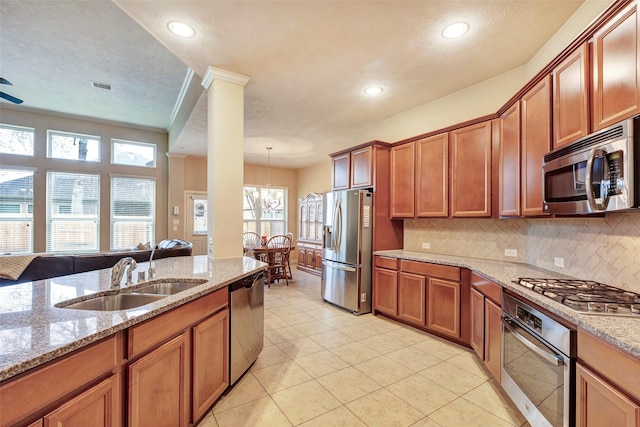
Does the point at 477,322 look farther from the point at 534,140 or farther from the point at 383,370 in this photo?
the point at 534,140

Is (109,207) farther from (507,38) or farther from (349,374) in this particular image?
(507,38)

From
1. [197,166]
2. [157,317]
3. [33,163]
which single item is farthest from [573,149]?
[33,163]

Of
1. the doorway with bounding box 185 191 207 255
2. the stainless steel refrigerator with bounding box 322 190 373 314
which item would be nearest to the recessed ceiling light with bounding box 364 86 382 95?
the stainless steel refrigerator with bounding box 322 190 373 314

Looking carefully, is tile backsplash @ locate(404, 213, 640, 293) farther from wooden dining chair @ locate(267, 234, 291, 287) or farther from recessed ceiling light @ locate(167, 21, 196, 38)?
recessed ceiling light @ locate(167, 21, 196, 38)

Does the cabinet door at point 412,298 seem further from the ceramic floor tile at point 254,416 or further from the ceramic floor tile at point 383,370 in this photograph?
the ceramic floor tile at point 254,416

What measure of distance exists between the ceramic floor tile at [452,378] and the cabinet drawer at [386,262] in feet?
4.16

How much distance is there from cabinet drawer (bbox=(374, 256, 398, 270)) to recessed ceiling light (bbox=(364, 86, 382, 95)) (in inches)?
81.7

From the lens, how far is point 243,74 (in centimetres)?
305

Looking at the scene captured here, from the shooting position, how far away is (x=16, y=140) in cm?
514

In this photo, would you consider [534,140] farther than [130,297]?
Yes

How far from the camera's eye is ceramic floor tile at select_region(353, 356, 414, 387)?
93.9 inches

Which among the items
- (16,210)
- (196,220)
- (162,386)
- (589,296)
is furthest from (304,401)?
(16,210)

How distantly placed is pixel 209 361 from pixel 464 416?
1749 millimetres

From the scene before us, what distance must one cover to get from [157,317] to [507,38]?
10.9ft
